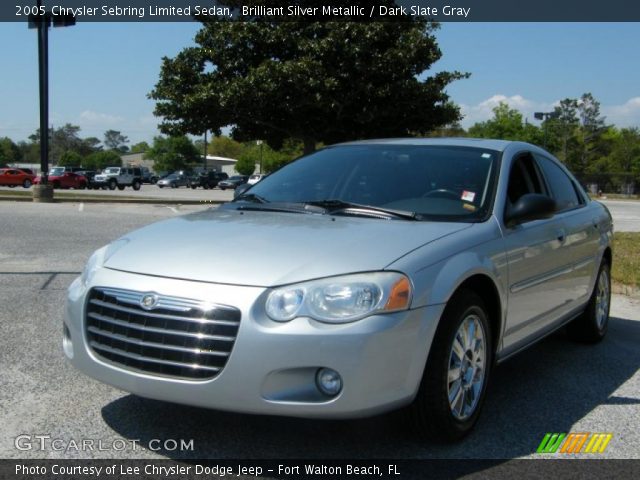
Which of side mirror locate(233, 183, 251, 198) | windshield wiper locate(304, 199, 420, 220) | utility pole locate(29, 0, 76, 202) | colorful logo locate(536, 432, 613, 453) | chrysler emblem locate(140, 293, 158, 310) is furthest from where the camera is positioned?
utility pole locate(29, 0, 76, 202)

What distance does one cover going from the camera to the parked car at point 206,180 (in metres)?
61.5

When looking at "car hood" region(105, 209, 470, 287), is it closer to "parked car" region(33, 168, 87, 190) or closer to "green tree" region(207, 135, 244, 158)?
"parked car" region(33, 168, 87, 190)

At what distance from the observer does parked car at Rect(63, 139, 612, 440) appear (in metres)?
3.06

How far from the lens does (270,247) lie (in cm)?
345

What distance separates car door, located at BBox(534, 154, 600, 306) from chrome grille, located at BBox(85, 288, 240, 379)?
280cm

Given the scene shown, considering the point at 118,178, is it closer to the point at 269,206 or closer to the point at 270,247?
the point at 269,206

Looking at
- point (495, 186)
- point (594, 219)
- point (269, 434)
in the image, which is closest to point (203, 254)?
point (269, 434)

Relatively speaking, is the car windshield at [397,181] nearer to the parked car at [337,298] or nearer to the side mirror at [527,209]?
the parked car at [337,298]

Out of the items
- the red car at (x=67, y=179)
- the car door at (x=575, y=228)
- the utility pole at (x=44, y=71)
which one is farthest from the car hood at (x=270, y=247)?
the red car at (x=67, y=179)

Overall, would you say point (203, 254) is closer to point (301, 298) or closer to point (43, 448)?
point (301, 298)

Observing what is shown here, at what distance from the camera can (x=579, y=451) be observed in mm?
3572

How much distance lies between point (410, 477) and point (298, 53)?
2360 centimetres

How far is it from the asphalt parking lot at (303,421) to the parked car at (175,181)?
53798 millimetres

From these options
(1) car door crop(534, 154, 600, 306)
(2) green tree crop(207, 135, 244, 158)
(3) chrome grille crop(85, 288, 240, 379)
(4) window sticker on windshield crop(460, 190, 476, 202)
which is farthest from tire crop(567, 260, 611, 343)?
(2) green tree crop(207, 135, 244, 158)
